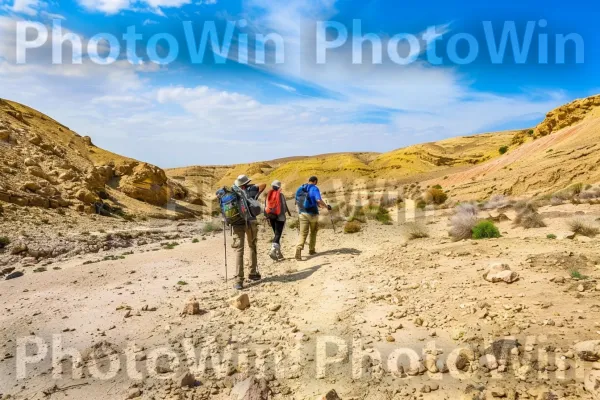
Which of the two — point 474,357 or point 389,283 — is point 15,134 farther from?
point 474,357

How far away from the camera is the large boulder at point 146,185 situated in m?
29.9

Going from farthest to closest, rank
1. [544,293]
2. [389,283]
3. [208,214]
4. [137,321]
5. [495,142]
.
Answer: [495,142] < [208,214] < [389,283] < [137,321] < [544,293]

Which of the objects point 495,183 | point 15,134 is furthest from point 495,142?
point 15,134

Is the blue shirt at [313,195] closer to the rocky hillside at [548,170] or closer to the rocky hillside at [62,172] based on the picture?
the rocky hillside at [62,172]

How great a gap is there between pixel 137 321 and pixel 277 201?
4.31 metres

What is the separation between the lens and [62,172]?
2425cm

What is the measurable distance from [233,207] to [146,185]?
26.2 m

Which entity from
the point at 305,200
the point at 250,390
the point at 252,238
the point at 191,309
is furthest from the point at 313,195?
the point at 250,390

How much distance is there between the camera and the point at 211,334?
17.9ft

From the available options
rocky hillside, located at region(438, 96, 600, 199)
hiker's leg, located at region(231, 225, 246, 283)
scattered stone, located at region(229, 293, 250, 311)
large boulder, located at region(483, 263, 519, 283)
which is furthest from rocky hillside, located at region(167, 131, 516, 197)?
scattered stone, located at region(229, 293, 250, 311)

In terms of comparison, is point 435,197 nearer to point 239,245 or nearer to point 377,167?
point 239,245

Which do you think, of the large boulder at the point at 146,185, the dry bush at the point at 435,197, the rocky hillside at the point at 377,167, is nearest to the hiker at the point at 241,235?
the dry bush at the point at 435,197

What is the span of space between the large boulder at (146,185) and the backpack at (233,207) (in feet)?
81.3

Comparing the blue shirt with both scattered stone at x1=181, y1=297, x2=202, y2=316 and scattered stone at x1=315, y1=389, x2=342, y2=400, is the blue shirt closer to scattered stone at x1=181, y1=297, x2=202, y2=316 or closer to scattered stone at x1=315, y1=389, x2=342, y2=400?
scattered stone at x1=181, y1=297, x2=202, y2=316
